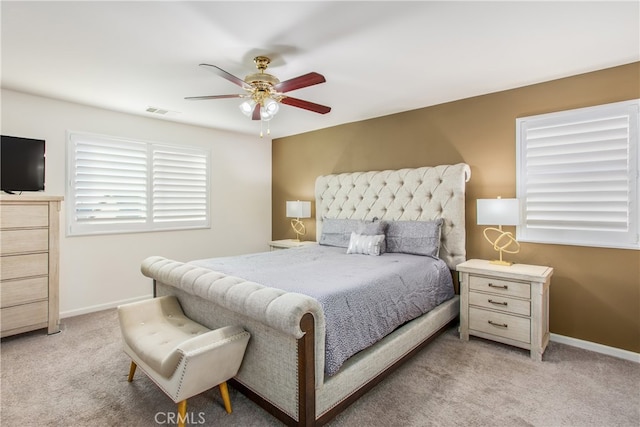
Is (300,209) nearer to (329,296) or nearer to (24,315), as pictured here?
(329,296)

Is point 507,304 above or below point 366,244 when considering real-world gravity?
below

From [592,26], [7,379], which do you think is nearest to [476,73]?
[592,26]

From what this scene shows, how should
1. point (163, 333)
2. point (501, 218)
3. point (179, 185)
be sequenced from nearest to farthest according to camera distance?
point (163, 333) < point (501, 218) < point (179, 185)

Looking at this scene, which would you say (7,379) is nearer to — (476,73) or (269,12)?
(269,12)

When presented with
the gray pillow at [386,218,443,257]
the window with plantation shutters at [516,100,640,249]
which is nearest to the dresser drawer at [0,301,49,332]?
the gray pillow at [386,218,443,257]

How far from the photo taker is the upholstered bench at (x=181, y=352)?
5.45 ft

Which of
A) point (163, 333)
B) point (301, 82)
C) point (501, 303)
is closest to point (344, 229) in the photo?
point (501, 303)

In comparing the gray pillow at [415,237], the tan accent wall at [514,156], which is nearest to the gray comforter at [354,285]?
the gray pillow at [415,237]

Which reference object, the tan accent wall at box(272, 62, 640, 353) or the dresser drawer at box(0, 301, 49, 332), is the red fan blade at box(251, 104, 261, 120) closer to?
the tan accent wall at box(272, 62, 640, 353)

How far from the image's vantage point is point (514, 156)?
3.14 m

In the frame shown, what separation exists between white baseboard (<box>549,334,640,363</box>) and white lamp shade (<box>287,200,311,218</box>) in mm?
3197

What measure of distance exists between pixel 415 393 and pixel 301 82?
2.28 metres

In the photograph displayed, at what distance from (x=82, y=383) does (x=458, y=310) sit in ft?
10.8

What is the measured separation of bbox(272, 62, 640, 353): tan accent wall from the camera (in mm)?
2672
